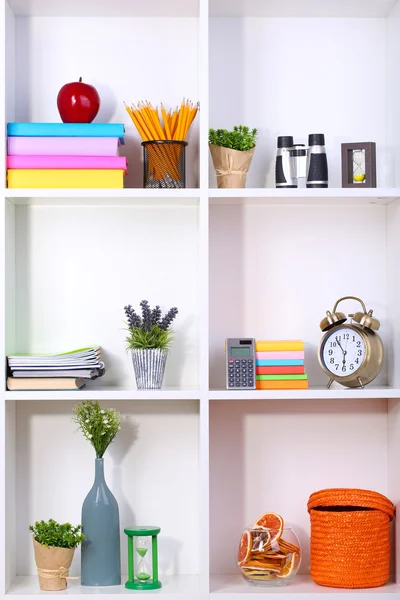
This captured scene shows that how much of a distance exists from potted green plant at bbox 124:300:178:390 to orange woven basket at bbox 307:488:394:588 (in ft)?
1.83

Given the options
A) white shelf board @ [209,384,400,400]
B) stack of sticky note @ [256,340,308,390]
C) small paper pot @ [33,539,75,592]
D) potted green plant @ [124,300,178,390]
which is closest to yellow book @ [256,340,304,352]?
stack of sticky note @ [256,340,308,390]

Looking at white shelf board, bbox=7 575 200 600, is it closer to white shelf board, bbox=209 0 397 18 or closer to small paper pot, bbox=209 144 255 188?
small paper pot, bbox=209 144 255 188

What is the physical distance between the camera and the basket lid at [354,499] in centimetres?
224

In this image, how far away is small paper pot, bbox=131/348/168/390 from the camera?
2.24 m

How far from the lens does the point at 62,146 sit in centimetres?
225

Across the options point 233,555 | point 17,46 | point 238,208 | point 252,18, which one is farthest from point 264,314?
point 17,46

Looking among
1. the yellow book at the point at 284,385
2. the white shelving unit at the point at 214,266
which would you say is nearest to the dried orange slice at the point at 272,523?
the white shelving unit at the point at 214,266

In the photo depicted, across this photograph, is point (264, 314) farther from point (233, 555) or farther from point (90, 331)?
point (233, 555)

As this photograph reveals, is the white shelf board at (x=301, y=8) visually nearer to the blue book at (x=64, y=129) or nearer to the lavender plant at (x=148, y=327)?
the blue book at (x=64, y=129)

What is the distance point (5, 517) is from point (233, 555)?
2.13ft

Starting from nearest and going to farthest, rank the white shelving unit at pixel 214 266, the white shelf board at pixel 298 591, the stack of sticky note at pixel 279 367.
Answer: the white shelf board at pixel 298 591 → the stack of sticky note at pixel 279 367 → the white shelving unit at pixel 214 266

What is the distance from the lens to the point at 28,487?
94.4 inches

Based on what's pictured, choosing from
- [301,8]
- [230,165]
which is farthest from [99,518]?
[301,8]

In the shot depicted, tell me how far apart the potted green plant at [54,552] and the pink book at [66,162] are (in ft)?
3.09
